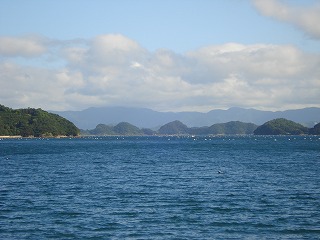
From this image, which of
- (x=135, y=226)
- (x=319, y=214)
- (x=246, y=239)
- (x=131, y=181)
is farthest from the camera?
(x=131, y=181)

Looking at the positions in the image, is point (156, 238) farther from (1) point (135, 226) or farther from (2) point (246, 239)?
(2) point (246, 239)

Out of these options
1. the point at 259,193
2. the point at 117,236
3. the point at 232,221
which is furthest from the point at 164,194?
the point at 117,236

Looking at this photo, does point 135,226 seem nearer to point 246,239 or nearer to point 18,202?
point 246,239

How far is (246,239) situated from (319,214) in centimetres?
1134

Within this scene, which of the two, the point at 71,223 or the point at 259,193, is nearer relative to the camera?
the point at 71,223

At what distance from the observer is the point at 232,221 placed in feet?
131

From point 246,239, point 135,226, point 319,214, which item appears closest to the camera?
point 246,239

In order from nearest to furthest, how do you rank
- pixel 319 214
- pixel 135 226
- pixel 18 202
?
1. pixel 135 226
2. pixel 319 214
3. pixel 18 202

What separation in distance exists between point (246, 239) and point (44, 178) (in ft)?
146

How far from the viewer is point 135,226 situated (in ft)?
125

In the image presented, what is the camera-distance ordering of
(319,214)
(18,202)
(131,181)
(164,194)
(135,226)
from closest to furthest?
1. (135,226)
2. (319,214)
3. (18,202)
4. (164,194)
5. (131,181)

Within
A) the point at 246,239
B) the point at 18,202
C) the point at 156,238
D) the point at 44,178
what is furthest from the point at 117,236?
the point at 44,178

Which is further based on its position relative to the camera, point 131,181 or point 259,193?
point 131,181

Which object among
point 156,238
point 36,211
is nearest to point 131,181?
point 36,211
